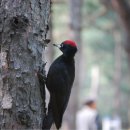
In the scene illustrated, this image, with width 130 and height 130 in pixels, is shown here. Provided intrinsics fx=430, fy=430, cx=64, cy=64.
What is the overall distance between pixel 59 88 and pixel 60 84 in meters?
0.05

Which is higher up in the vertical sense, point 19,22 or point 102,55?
point 102,55

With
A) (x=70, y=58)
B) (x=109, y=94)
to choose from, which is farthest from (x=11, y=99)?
(x=109, y=94)

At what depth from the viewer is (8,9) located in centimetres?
322

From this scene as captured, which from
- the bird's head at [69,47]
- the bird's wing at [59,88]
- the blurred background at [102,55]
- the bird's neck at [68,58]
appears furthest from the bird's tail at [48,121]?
the blurred background at [102,55]

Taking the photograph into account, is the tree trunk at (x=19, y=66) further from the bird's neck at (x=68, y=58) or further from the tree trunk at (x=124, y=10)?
the tree trunk at (x=124, y=10)

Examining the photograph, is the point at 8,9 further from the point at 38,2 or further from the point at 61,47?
the point at 61,47

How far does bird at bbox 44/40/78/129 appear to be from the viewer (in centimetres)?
378

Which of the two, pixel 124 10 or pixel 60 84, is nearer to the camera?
pixel 60 84

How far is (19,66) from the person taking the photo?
321cm

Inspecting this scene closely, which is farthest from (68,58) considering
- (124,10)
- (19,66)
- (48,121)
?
(124,10)

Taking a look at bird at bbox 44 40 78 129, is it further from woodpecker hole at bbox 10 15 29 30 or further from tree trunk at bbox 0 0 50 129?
woodpecker hole at bbox 10 15 29 30

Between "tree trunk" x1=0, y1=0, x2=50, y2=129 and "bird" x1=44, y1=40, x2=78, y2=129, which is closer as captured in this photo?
"tree trunk" x1=0, y1=0, x2=50, y2=129

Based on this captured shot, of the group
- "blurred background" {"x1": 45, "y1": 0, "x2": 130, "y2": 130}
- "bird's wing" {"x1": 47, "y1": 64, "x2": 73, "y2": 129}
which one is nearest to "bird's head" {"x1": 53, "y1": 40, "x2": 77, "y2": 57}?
"bird's wing" {"x1": 47, "y1": 64, "x2": 73, "y2": 129}

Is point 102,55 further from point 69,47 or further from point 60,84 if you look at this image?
point 60,84
